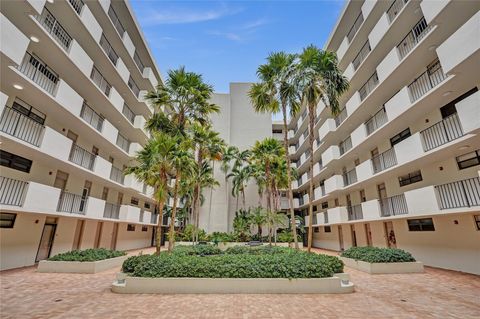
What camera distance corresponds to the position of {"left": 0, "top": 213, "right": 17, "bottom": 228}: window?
11148 mm

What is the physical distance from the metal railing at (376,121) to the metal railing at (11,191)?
21.4m

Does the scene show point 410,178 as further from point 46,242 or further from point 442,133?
point 46,242

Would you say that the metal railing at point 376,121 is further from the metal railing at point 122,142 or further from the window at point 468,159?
the metal railing at point 122,142

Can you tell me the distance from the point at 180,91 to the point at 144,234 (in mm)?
19789

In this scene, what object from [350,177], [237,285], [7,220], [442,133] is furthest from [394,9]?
[7,220]

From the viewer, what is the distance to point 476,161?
10641 mm

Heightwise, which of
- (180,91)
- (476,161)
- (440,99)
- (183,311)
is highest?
(180,91)

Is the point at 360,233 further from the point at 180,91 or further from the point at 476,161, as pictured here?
the point at 180,91

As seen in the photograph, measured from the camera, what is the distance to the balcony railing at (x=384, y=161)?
14.8 metres

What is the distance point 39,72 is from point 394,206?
22.0m

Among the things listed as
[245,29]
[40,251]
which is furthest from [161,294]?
[245,29]

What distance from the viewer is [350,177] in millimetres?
19953

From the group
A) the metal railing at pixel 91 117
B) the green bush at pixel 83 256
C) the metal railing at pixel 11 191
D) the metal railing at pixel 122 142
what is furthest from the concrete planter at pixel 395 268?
the metal railing at pixel 122 142

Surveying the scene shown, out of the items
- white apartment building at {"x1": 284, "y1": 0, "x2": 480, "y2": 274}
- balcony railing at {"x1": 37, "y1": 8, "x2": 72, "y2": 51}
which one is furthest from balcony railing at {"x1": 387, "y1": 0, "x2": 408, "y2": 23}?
balcony railing at {"x1": 37, "y1": 8, "x2": 72, "y2": 51}
